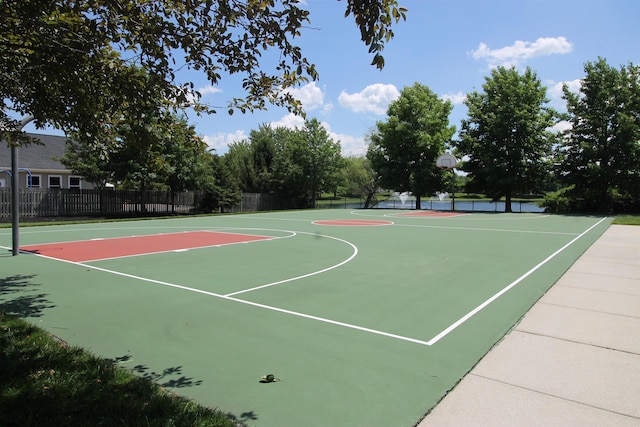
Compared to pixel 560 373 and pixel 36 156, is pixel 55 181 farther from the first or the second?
pixel 560 373

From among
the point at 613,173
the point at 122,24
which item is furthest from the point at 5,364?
the point at 613,173

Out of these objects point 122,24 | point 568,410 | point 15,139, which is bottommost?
point 568,410

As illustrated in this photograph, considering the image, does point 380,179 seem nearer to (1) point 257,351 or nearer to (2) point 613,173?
(2) point 613,173

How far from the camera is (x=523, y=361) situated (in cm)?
456

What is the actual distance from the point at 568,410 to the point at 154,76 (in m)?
5.11

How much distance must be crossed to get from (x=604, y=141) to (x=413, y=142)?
15760 mm

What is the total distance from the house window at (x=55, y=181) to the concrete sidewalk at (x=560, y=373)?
38.0 meters

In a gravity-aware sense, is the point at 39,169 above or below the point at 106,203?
above

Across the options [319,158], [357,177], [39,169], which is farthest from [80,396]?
[357,177]

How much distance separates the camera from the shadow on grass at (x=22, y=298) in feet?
21.1

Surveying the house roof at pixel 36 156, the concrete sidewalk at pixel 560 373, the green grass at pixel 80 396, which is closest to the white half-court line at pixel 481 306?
the concrete sidewalk at pixel 560 373

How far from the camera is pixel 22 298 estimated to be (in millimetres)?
7184

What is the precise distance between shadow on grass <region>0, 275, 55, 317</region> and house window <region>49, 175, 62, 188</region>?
3087cm

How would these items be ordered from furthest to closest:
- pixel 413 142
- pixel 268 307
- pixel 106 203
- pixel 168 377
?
pixel 413 142
pixel 106 203
pixel 268 307
pixel 168 377
